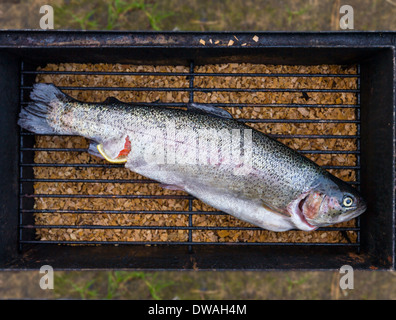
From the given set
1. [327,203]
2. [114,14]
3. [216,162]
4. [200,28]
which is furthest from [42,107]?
[327,203]

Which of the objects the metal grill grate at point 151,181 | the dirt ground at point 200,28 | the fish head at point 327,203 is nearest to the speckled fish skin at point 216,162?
the fish head at point 327,203

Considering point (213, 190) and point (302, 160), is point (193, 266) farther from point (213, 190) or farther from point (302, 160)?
point (302, 160)

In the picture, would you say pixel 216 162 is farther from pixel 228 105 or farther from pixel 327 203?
pixel 327 203

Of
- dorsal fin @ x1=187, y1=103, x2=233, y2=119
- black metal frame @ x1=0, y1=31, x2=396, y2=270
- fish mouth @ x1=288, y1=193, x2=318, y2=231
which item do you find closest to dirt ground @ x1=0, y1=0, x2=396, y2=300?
black metal frame @ x1=0, y1=31, x2=396, y2=270

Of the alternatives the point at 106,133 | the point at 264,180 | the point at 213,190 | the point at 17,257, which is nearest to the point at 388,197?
the point at 264,180

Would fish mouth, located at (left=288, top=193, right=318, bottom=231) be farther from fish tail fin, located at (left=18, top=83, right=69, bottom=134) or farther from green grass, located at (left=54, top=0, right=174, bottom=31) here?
green grass, located at (left=54, top=0, right=174, bottom=31)

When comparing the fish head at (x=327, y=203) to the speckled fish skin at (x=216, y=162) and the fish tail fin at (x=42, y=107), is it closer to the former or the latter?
the speckled fish skin at (x=216, y=162)
